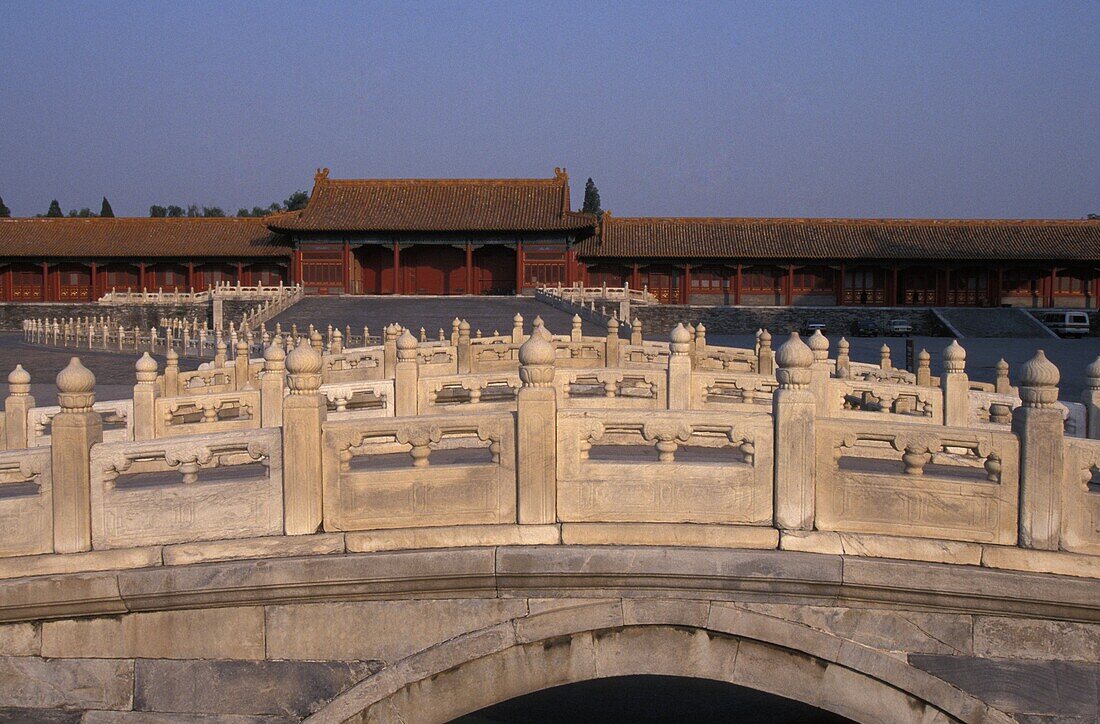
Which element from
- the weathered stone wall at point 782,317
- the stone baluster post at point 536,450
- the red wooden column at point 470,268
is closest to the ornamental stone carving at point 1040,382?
the stone baluster post at point 536,450

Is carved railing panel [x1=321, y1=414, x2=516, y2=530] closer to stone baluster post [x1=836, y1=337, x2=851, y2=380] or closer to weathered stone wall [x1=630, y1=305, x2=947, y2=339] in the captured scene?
stone baluster post [x1=836, y1=337, x2=851, y2=380]

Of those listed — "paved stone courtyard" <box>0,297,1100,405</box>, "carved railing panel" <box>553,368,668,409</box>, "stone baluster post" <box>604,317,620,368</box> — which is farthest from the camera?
"paved stone courtyard" <box>0,297,1100,405</box>

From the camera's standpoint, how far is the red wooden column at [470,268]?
49344 mm

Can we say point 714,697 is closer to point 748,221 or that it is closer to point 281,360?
point 281,360

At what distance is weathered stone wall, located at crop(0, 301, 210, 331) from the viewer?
44.5m

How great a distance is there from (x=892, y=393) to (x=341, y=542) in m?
6.62

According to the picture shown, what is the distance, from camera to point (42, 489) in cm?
584

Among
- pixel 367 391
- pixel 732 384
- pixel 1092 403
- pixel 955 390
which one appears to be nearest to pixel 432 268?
pixel 367 391

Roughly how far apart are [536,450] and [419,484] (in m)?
0.69

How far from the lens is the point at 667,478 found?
19.6ft

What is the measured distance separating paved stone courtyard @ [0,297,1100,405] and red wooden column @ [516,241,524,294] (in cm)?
374

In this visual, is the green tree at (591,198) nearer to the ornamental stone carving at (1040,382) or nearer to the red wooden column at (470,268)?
the red wooden column at (470,268)

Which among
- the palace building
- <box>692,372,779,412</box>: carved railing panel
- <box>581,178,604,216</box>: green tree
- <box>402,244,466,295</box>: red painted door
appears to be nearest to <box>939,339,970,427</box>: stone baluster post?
<box>692,372,779,412</box>: carved railing panel

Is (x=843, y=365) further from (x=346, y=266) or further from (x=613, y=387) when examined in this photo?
(x=346, y=266)
